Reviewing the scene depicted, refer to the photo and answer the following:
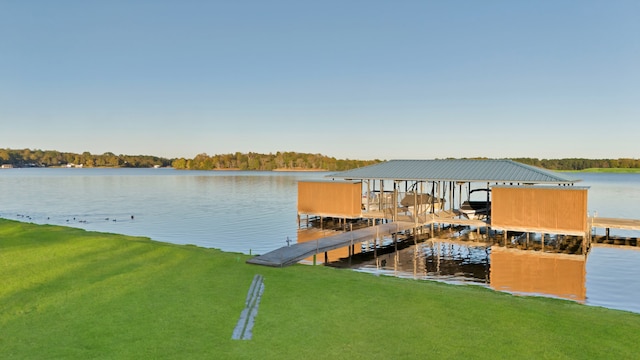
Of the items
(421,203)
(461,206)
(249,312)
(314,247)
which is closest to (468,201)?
(461,206)

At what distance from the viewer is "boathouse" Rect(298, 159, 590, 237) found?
23141 mm

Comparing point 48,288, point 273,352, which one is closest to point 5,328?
point 48,288

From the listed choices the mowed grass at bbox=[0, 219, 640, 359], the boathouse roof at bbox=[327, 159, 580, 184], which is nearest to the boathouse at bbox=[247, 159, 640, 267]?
the boathouse roof at bbox=[327, 159, 580, 184]

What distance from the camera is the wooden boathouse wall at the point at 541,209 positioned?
2281 cm

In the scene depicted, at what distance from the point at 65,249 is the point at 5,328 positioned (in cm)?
673

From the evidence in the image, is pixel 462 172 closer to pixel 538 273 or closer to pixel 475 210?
pixel 475 210

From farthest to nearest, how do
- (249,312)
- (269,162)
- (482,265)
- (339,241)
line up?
(269,162), (482,265), (339,241), (249,312)

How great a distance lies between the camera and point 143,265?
40.0 ft

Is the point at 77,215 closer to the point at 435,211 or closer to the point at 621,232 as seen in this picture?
the point at 435,211

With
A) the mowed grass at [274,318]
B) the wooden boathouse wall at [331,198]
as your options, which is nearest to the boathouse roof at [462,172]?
the wooden boathouse wall at [331,198]

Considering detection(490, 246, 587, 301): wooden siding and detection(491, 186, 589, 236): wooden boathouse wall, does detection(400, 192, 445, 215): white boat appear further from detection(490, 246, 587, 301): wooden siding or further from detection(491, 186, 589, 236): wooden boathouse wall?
detection(490, 246, 587, 301): wooden siding

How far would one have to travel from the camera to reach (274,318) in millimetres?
8188

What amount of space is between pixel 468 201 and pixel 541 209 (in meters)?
7.26

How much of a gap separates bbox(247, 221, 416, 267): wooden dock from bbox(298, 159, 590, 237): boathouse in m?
3.60
